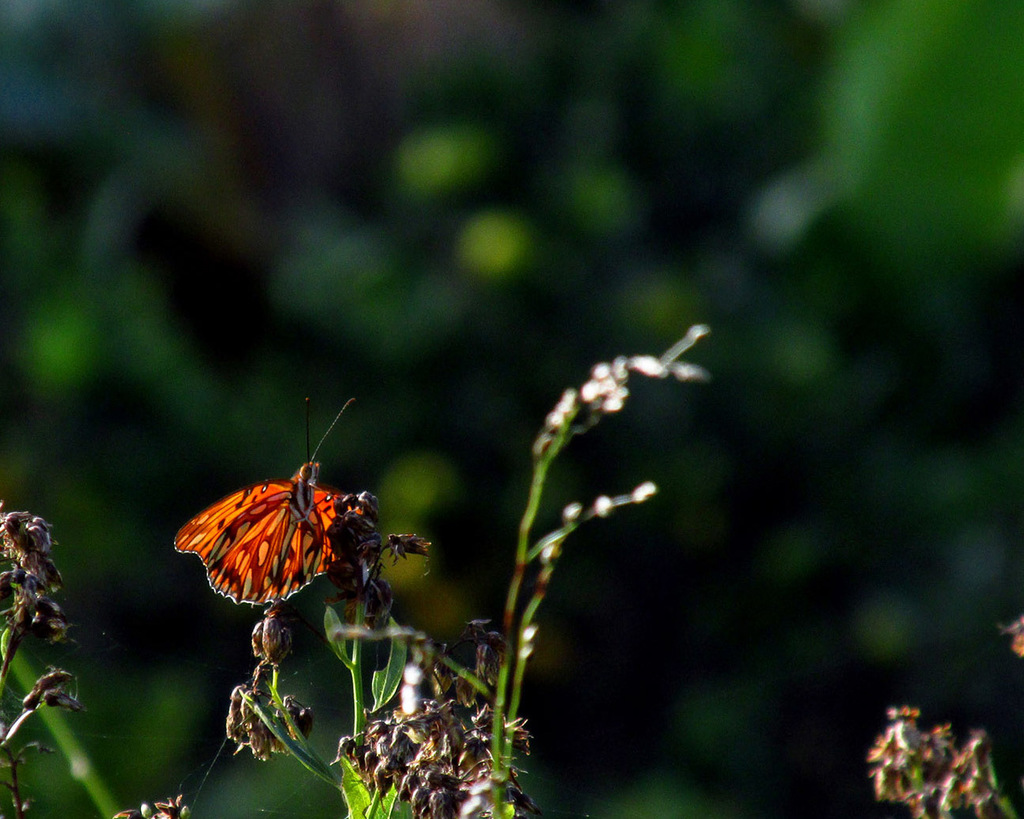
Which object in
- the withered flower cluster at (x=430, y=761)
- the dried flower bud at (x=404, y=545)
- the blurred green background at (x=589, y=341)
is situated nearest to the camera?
the withered flower cluster at (x=430, y=761)

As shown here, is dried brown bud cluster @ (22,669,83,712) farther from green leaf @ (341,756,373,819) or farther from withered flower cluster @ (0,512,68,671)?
green leaf @ (341,756,373,819)

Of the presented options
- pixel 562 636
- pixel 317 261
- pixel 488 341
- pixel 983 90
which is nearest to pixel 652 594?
pixel 562 636

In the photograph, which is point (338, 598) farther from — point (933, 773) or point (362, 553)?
point (933, 773)

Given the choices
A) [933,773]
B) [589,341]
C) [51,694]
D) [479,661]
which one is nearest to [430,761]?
[479,661]

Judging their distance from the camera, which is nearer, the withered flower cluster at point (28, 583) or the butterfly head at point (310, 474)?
the withered flower cluster at point (28, 583)

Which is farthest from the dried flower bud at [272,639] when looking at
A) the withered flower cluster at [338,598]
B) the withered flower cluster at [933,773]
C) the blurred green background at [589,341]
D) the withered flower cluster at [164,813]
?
the blurred green background at [589,341]

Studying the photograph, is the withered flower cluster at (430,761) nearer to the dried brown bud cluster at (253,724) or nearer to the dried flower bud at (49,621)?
the dried brown bud cluster at (253,724)
